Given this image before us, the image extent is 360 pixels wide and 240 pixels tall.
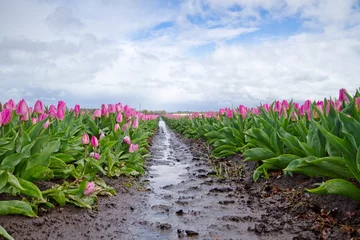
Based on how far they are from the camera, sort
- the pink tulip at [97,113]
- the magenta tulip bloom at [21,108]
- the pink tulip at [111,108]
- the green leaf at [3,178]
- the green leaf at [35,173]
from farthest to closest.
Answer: the pink tulip at [111,108] → the pink tulip at [97,113] → the magenta tulip bloom at [21,108] → the green leaf at [35,173] → the green leaf at [3,178]

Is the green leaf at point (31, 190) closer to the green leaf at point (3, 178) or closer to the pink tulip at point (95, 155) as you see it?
the green leaf at point (3, 178)

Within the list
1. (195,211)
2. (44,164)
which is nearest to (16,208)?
(44,164)

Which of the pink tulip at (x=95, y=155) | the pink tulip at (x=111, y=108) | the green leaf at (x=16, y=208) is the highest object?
the pink tulip at (x=111, y=108)

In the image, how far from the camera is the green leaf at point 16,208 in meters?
2.65

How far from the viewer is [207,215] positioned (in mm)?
3277

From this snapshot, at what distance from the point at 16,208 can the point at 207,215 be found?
172 cm

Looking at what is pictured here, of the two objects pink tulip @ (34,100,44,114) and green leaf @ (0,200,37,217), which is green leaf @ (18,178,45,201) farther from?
pink tulip @ (34,100,44,114)

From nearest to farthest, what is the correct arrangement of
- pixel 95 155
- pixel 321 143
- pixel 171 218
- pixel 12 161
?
pixel 12 161 < pixel 171 218 < pixel 321 143 < pixel 95 155

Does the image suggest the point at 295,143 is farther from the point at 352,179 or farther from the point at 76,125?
the point at 76,125

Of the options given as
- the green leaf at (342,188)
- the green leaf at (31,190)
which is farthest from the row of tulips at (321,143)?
the green leaf at (31,190)

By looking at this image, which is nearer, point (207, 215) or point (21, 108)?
point (207, 215)

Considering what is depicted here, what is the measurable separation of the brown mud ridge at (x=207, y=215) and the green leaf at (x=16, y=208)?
2.0 inches

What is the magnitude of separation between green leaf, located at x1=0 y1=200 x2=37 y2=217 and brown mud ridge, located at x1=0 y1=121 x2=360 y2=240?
2.0 inches

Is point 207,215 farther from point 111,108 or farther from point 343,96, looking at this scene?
point 111,108
